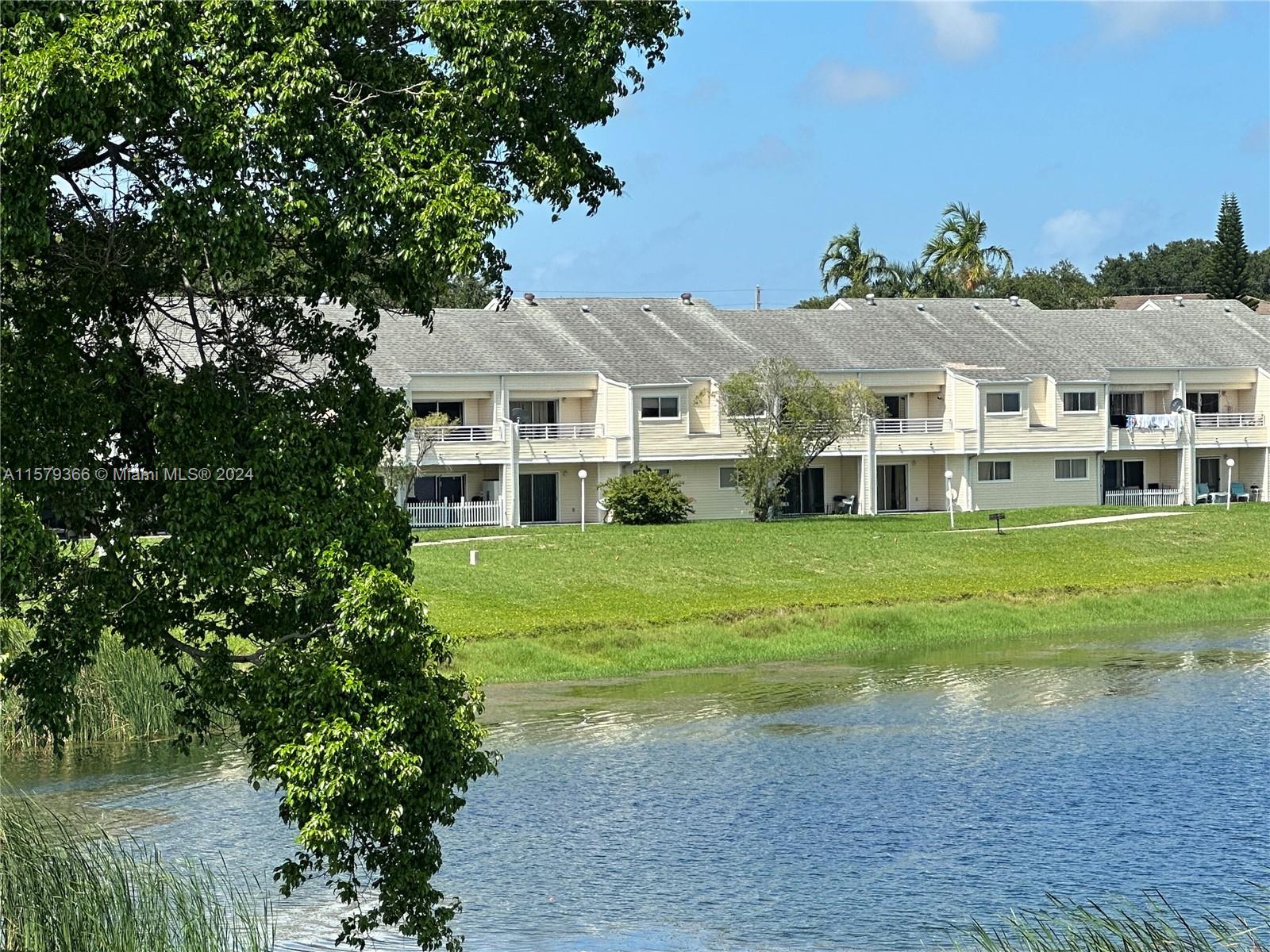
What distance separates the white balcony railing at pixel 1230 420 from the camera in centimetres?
7444

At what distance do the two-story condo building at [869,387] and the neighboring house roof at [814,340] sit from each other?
13 centimetres

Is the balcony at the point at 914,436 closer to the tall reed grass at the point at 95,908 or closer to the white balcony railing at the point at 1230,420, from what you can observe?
the white balcony railing at the point at 1230,420

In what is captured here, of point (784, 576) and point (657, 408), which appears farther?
point (657, 408)

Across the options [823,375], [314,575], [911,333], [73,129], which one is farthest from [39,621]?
[911,333]

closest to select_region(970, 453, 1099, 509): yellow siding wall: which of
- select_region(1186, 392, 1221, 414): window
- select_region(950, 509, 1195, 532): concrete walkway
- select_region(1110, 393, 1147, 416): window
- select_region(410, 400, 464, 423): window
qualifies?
select_region(1110, 393, 1147, 416): window

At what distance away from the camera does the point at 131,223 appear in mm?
14906

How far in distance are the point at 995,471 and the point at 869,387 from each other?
6.35 m

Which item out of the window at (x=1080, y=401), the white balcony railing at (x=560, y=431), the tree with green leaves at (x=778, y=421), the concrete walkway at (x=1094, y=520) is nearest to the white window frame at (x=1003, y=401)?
the window at (x=1080, y=401)

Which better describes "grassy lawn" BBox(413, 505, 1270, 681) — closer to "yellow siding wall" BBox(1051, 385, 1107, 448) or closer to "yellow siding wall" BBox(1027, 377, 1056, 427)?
"yellow siding wall" BBox(1051, 385, 1107, 448)

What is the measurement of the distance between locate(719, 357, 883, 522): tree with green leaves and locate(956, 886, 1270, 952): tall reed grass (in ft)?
139

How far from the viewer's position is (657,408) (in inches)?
2596

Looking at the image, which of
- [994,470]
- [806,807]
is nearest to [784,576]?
[806,807]

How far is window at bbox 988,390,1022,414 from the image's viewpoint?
7056 cm

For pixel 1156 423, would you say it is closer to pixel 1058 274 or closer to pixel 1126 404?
pixel 1126 404
